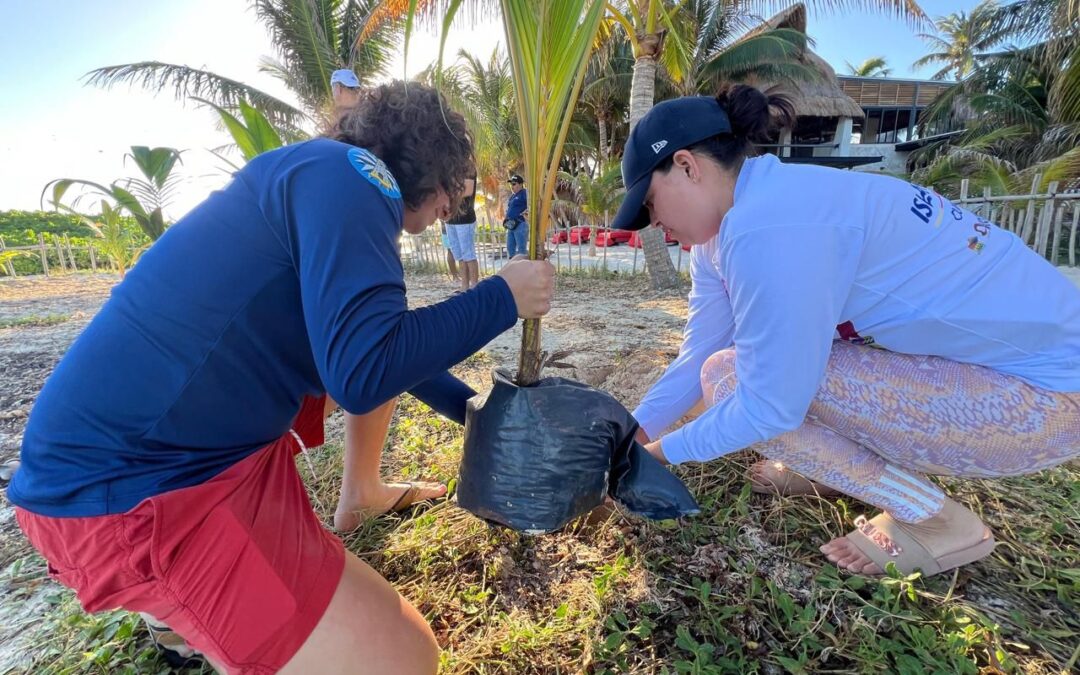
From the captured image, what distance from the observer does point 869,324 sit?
1182 mm

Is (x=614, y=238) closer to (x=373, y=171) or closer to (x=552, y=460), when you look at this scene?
(x=552, y=460)

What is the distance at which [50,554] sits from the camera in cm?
90

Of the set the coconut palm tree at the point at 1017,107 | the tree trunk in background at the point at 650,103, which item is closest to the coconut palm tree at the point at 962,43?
the coconut palm tree at the point at 1017,107

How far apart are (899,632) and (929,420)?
1.45ft

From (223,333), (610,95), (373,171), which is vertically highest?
(610,95)

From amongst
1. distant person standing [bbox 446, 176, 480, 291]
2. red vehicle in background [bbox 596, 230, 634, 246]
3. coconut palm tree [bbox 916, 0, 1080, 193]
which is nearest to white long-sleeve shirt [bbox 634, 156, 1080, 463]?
distant person standing [bbox 446, 176, 480, 291]

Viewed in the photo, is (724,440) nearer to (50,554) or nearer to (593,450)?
(593,450)

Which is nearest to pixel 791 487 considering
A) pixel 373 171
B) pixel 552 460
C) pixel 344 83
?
pixel 552 460

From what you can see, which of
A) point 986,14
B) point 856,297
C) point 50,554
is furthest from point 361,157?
point 986,14

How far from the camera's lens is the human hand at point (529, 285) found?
39.3 inches

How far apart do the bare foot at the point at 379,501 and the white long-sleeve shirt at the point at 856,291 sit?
2.73ft

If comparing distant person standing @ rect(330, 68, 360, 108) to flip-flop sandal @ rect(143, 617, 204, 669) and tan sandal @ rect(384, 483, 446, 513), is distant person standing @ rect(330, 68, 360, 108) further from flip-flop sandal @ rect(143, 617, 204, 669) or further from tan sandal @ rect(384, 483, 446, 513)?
flip-flop sandal @ rect(143, 617, 204, 669)

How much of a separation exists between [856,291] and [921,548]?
636 millimetres

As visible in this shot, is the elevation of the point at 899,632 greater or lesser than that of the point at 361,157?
lesser
